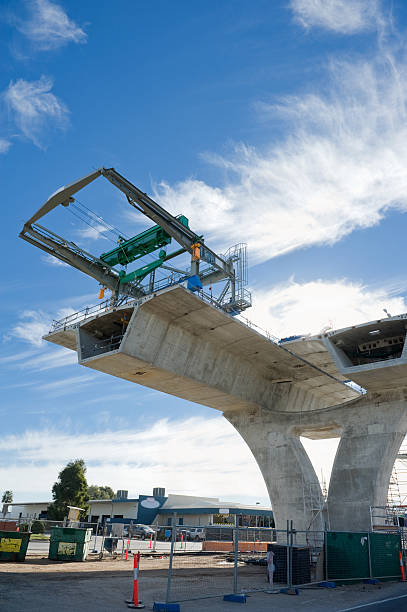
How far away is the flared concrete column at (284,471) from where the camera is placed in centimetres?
3209

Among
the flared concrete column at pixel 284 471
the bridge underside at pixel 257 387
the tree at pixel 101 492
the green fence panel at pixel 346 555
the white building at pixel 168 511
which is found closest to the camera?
the green fence panel at pixel 346 555

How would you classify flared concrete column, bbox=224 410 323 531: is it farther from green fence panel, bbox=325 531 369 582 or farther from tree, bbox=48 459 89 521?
tree, bbox=48 459 89 521

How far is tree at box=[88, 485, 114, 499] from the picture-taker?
14800cm

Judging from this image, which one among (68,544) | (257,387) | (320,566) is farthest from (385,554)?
(257,387)

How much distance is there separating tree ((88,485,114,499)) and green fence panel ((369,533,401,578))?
139716 mm

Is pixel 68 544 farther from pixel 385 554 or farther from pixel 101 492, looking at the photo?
pixel 101 492

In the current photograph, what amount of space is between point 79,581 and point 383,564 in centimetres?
1195

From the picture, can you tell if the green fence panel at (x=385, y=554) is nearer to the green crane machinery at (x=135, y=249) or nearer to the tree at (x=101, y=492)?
the green crane machinery at (x=135, y=249)

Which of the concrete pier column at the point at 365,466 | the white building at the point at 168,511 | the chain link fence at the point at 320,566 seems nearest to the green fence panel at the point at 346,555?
the chain link fence at the point at 320,566

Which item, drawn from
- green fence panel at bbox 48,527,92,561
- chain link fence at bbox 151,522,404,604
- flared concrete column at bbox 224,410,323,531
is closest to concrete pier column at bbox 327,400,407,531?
flared concrete column at bbox 224,410,323,531

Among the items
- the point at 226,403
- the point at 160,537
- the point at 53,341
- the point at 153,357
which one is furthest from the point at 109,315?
the point at 160,537

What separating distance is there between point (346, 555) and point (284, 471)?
49.0ft

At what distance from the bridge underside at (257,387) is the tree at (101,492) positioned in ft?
411

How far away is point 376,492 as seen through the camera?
28.6m
